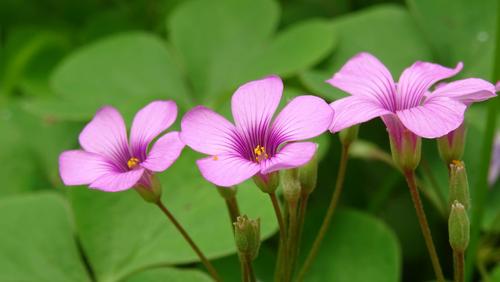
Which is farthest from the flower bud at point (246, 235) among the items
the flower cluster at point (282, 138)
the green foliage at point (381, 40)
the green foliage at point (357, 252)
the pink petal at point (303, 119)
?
the green foliage at point (381, 40)

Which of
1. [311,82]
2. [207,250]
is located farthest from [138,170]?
[311,82]

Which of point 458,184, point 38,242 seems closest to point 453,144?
point 458,184

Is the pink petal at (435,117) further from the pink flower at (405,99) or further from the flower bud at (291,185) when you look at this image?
the flower bud at (291,185)

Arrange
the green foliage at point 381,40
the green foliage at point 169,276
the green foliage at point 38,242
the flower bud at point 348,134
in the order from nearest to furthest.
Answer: the flower bud at point 348,134, the green foliage at point 169,276, the green foliage at point 38,242, the green foliage at point 381,40

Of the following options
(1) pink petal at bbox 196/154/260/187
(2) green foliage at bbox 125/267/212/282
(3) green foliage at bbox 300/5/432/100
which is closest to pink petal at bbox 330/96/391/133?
(1) pink petal at bbox 196/154/260/187

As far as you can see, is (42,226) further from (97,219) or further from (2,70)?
(2,70)

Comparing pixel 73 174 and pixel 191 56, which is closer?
pixel 73 174

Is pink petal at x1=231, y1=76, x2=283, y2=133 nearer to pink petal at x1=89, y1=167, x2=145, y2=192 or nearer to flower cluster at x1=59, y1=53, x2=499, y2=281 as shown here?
flower cluster at x1=59, y1=53, x2=499, y2=281
